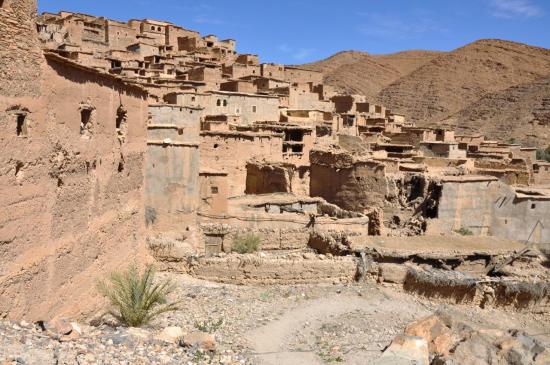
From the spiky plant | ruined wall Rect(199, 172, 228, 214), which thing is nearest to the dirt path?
the spiky plant

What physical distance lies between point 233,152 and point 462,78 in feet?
200

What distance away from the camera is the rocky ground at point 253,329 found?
5543 mm

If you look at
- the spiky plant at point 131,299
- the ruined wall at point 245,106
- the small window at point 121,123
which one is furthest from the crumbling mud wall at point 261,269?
the ruined wall at point 245,106

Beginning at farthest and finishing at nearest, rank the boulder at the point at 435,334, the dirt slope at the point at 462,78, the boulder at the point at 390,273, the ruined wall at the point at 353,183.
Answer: the dirt slope at the point at 462,78 < the ruined wall at the point at 353,183 < the boulder at the point at 390,273 < the boulder at the point at 435,334

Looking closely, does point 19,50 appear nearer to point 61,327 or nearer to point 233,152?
point 61,327

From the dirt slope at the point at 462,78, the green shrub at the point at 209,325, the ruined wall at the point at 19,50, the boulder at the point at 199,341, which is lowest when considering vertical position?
the green shrub at the point at 209,325

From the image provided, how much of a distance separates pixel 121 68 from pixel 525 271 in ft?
59.4

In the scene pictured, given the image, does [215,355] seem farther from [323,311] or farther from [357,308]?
[357,308]

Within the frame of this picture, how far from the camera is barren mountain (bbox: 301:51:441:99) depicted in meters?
67.3

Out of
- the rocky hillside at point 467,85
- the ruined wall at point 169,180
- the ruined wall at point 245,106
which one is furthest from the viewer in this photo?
the rocky hillside at point 467,85

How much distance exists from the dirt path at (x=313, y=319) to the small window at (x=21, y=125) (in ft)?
13.7

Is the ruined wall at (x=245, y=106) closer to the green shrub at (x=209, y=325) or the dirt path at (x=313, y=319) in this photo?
the dirt path at (x=313, y=319)

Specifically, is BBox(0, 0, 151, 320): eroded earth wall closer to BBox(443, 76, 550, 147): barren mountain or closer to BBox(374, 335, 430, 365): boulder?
BBox(374, 335, 430, 365): boulder

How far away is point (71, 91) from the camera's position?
22.7 ft
